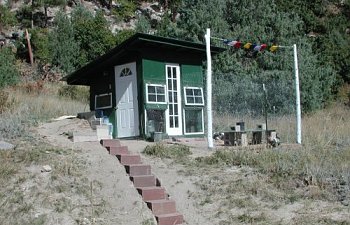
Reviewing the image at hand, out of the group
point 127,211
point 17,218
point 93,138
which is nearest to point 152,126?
point 93,138

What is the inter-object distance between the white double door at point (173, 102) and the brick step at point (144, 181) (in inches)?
217

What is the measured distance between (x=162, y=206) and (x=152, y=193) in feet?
1.65

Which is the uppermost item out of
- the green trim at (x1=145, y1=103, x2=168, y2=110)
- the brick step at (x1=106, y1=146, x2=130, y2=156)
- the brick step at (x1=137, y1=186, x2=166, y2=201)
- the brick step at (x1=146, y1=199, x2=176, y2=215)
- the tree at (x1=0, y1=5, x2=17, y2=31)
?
the tree at (x1=0, y1=5, x2=17, y2=31)

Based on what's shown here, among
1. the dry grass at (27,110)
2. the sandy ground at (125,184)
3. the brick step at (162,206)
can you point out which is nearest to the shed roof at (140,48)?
the dry grass at (27,110)

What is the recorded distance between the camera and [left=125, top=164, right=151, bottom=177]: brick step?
36.3ft

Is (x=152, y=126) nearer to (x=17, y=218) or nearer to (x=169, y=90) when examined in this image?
(x=169, y=90)

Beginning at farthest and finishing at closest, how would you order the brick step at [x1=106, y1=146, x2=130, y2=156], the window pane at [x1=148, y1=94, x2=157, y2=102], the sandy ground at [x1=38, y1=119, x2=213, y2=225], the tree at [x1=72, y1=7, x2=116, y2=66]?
the tree at [x1=72, y1=7, x2=116, y2=66]
the window pane at [x1=148, y1=94, x2=157, y2=102]
the brick step at [x1=106, y1=146, x2=130, y2=156]
the sandy ground at [x1=38, y1=119, x2=213, y2=225]

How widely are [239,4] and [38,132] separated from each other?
20.4 meters

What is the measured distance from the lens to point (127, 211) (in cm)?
967

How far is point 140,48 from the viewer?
1611cm

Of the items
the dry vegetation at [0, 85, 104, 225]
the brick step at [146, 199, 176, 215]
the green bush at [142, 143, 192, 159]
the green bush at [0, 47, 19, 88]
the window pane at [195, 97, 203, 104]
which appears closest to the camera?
the dry vegetation at [0, 85, 104, 225]

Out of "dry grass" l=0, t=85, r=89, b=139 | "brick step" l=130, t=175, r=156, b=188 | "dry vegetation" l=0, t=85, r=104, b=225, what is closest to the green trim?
"dry grass" l=0, t=85, r=89, b=139

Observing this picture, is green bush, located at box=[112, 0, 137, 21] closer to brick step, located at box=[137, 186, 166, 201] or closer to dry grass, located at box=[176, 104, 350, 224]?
dry grass, located at box=[176, 104, 350, 224]

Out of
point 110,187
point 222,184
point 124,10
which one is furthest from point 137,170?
point 124,10
